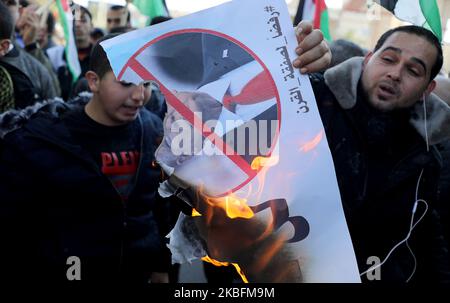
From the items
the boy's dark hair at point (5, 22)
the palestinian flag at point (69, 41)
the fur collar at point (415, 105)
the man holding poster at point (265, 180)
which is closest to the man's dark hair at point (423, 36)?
the fur collar at point (415, 105)

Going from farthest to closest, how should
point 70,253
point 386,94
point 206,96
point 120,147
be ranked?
point 120,147, point 70,253, point 386,94, point 206,96

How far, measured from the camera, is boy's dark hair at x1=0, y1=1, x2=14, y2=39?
101 inches

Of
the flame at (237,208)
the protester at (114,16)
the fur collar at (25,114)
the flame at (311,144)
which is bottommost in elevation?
the protester at (114,16)

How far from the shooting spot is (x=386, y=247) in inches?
76.3

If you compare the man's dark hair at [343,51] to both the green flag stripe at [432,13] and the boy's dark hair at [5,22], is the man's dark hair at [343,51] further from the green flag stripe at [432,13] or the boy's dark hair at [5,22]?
the boy's dark hair at [5,22]

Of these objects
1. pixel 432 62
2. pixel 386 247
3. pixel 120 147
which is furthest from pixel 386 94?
pixel 120 147

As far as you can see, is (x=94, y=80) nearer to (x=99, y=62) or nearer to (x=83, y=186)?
(x=99, y=62)

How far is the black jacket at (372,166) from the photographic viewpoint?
186cm

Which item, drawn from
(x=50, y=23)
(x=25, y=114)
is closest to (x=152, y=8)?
(x=25, y=114)

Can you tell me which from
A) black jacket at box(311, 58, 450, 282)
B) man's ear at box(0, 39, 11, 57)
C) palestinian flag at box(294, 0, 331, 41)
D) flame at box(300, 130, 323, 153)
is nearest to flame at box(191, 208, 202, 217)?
flame at box(300, 130, 323, 153)

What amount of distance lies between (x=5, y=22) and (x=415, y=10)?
1.83m

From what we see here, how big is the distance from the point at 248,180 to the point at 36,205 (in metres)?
1.15

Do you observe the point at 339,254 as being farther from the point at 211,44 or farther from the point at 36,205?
the point at 36,205

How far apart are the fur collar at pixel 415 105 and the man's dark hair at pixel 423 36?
112mm
